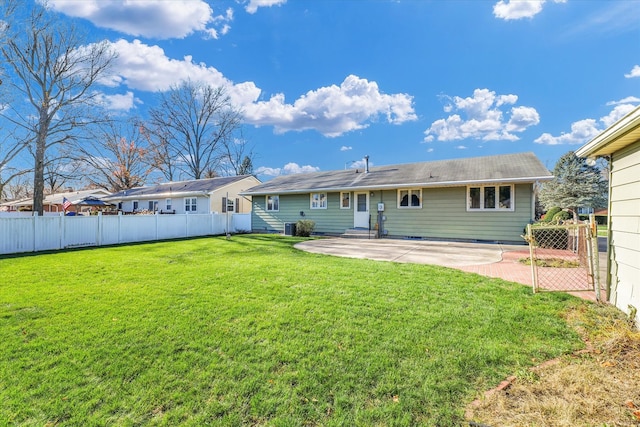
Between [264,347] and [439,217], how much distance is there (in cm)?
1133

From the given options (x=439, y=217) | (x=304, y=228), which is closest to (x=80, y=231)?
(x=304, y=228)

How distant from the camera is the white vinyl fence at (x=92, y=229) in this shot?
32.3 feet

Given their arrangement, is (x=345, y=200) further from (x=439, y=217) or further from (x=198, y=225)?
(x=198, y=225)

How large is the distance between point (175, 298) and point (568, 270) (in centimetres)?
833

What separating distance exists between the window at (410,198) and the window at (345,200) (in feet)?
8.64

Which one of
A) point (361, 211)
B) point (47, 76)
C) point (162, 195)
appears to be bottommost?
point (361, 211)

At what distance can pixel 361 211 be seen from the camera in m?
14.6

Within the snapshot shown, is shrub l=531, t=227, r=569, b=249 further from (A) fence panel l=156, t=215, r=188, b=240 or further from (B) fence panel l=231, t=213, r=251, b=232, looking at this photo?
(A) fence panel l=156, t=215, r=188, b=240

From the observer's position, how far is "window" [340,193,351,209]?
15000 mm

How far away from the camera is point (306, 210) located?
16406 millimetres

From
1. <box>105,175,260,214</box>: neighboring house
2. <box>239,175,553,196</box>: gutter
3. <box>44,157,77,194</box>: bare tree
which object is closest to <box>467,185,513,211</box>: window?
<box>239,175,553,196</box>: gutter

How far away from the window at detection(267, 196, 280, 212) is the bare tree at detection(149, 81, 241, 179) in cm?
1973

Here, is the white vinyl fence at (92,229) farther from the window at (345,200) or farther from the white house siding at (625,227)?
the white house siding at (625,227)

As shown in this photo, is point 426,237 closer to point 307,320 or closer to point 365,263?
point 365,263
